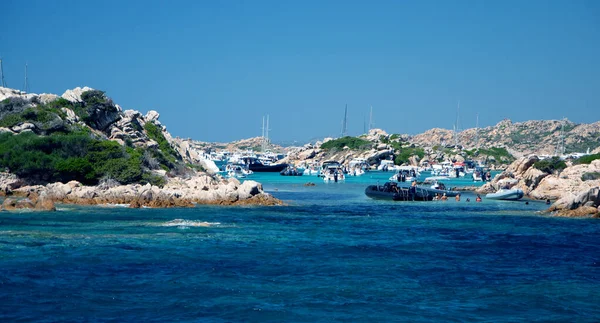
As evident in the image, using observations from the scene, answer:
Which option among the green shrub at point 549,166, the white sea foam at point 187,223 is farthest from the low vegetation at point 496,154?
the white sea foam at point 187,223

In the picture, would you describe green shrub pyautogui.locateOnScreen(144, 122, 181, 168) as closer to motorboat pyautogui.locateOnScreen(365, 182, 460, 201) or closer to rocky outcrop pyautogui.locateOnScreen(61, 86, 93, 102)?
rocky outcrop pyautogui.locateOnScreen(61, 86, 93, 102)

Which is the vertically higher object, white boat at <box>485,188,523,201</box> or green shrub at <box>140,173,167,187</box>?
green shrub at <box>140,173,167,187</box>

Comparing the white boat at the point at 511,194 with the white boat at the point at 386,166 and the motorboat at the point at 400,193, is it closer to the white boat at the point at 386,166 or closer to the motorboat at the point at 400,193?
the motorboat at the point at 400,193

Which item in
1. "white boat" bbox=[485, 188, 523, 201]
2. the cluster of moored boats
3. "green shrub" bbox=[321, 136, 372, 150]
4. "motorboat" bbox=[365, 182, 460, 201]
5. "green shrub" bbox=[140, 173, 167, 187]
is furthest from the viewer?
"green shrub" bbox=[321, 136, 372, 150]

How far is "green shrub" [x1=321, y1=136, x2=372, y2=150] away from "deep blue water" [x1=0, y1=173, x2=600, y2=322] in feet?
394

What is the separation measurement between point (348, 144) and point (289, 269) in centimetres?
13978

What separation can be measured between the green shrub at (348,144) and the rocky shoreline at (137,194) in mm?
110706

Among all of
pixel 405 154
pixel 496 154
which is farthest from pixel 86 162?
pixel 496 154

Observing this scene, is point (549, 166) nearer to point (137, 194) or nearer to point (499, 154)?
point (137, 194)

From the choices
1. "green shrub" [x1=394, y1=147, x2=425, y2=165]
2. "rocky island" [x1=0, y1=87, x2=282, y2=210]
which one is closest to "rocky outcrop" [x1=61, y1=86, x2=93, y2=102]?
"rocky island" [x1=0, y1=87, x2=282, y2=210]

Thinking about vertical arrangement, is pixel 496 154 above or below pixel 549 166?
above

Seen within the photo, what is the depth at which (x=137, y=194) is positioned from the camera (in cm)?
4522

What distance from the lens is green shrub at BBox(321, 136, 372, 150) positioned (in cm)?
15875

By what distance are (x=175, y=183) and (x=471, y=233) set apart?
91.1ft
